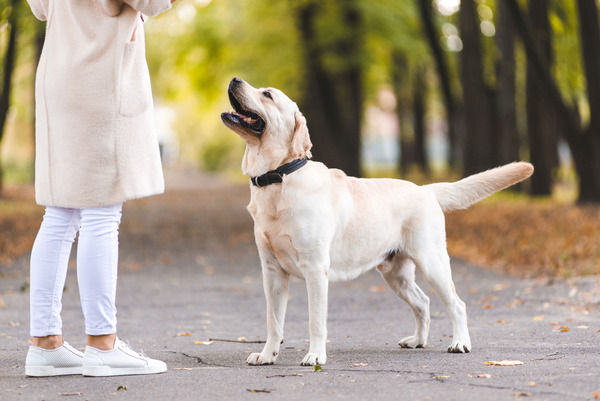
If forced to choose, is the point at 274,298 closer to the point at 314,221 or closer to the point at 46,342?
the point at 314,221

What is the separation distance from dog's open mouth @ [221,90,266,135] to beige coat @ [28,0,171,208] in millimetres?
559

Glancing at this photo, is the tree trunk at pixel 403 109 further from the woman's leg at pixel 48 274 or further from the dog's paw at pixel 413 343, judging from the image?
the woman's leg at pixel 48 274

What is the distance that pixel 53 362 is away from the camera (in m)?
5.01

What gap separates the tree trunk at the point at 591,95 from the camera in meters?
16.1

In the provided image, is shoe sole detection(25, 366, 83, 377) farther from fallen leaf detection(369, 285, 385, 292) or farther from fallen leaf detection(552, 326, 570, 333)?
fallen leaf detection(369, 285, 385, 292)

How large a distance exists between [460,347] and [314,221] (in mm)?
1245

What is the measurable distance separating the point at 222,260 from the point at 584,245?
477 centimetres

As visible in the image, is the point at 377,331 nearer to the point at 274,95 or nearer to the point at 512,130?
the point at 274,95

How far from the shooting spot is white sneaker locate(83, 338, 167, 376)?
493 centimetres

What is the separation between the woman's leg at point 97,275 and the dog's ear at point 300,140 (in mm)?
1148

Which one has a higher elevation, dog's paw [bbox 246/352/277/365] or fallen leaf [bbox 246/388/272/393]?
dog's paw [bbox 246/352/277/365]

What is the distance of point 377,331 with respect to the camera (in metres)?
6.93

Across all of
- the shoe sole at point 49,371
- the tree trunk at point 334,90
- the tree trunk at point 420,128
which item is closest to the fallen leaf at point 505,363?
the shoe sole at point 49,371

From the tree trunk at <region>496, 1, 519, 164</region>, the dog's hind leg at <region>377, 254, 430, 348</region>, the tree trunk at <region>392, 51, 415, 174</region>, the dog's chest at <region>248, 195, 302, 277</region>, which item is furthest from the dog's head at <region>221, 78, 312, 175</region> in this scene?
the tree trunk at <region>392, 51, 415, 174</region>
